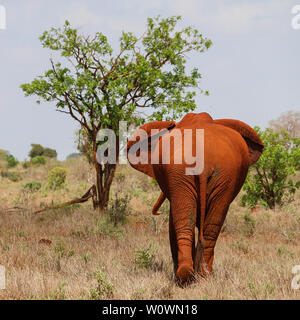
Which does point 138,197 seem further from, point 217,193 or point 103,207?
point 217,193

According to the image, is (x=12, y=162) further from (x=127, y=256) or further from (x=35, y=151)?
(x=127, y=256)

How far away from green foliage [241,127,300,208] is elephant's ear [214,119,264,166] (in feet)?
24.9

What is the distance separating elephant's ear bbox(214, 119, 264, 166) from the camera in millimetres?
5527

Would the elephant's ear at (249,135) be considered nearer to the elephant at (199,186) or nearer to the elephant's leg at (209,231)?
the elephant at (199,186)

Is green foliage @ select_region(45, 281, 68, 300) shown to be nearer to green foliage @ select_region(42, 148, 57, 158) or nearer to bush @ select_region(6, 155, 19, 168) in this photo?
bush @ select_region(6, 155, 19, 168)

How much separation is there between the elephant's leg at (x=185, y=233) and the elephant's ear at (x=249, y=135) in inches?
57.9

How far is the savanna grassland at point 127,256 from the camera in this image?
4570 mm

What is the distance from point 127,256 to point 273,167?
785 cm

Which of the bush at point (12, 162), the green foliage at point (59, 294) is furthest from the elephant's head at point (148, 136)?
the bush at point (12, 162)

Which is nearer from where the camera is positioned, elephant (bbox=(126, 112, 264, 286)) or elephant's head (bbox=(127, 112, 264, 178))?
elephant (bbox=(126, 112, 264, 286))

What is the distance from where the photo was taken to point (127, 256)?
6.88 meters

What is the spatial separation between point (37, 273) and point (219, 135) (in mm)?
2949

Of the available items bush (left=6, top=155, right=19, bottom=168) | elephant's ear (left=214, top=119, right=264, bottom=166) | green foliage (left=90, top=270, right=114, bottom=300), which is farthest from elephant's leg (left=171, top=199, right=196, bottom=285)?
bush (left=6, top=155, right=19, bottom=168)

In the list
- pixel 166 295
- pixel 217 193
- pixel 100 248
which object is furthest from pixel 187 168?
pixel 100 248
